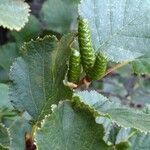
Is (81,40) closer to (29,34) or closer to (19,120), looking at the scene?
(19,120)

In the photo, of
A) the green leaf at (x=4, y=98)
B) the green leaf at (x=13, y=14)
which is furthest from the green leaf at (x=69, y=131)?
the green leaf at (x=4, y=98)

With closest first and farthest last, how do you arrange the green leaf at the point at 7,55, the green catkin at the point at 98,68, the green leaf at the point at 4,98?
the green catkin at the point at 98,68 < the green leaf at the point at 4,98 < the green leaf at the point at 7,55

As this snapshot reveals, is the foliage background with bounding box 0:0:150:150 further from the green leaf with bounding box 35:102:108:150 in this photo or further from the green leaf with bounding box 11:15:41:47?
the green leaf with bounding box 11:15:41:47

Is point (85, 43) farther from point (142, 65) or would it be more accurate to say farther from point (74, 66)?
point (142, 65)

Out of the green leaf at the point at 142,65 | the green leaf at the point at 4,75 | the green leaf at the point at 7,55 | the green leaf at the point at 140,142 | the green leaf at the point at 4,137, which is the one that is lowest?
the green leaf at the point at 4,137

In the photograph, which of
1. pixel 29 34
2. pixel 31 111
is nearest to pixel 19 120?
pixel 31 111

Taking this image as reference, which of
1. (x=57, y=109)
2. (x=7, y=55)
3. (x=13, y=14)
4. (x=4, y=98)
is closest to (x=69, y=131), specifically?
(x=57, y=109)

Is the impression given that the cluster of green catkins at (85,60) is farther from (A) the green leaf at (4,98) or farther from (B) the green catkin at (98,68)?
(A) the green leaf at (4,98)

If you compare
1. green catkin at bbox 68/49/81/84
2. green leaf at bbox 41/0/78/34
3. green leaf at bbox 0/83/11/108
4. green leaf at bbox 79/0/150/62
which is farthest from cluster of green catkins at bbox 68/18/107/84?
green leaf at bbox 41/0/78/34
